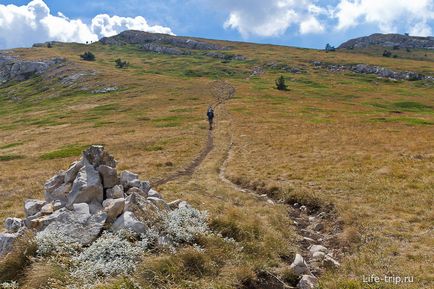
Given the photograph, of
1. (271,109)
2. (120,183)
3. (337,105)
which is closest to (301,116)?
(271,109)

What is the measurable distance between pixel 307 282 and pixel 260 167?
18104 mm

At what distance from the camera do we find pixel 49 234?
11.5 m

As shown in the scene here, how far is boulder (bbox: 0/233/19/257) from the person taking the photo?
11.9 metres

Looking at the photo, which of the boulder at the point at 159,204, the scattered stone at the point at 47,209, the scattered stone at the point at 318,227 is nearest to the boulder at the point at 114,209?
the boulder at the point at 159,204

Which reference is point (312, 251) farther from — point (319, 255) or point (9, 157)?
point (9, 157)

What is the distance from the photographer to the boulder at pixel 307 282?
35.8ft

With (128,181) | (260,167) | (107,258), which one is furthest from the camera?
(260,167)

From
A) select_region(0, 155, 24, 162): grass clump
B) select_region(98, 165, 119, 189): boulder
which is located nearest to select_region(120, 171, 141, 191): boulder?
select_region(98, 165, 119, 189): boulder

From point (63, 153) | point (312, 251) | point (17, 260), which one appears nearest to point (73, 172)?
point (17, 260)

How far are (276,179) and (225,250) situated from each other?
13.3 m

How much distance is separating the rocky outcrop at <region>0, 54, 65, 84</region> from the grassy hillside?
7318 centimetres

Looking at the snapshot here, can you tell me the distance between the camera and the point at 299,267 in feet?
39.2

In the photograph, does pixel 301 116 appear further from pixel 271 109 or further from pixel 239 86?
pixel 239 86

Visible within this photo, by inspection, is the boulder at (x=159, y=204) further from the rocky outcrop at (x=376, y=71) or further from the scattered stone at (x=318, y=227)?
the rocky outcrop at (x=376, y=71)
